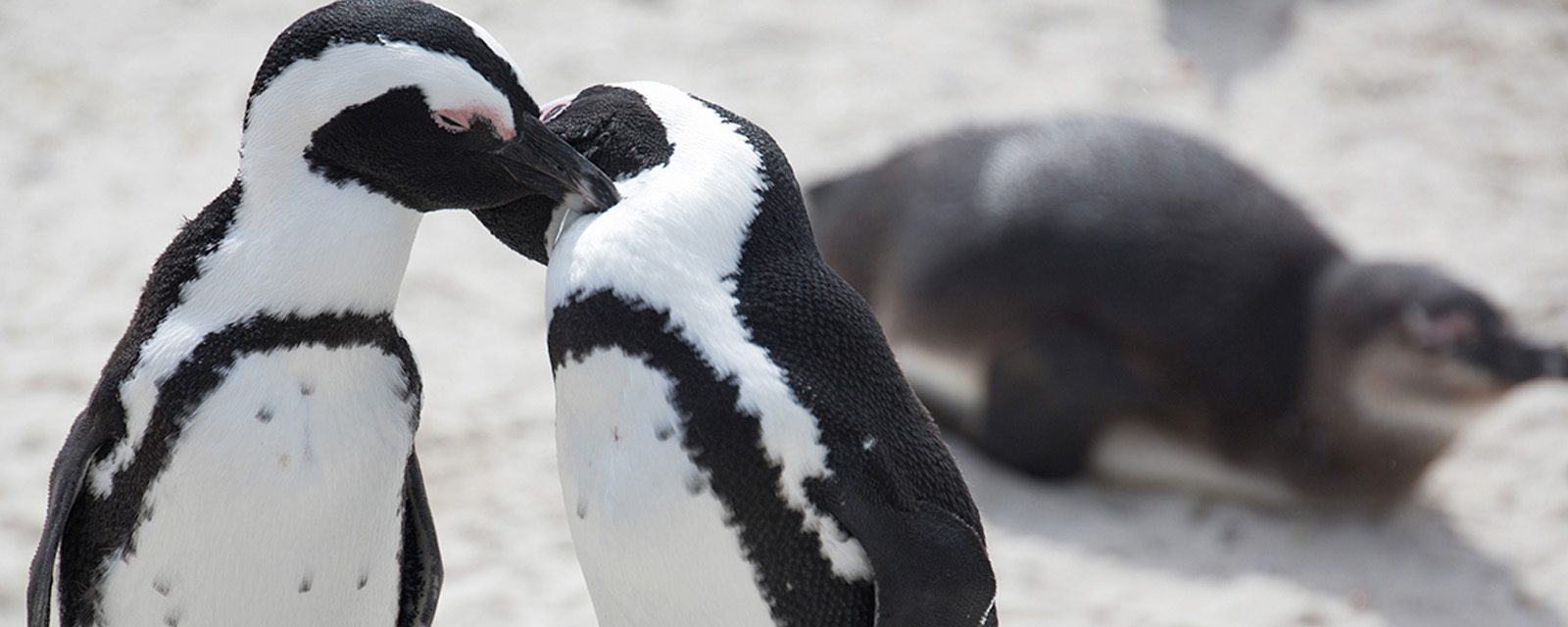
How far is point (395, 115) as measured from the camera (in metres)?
1.72

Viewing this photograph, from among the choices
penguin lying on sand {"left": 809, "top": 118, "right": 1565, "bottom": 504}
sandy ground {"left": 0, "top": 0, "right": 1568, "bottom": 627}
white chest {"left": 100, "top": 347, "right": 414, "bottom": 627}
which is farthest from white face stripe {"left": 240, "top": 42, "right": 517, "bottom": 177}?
penguin lying on sand {"left": 809, "top": 118, "right": 1565, "bottom": 504}

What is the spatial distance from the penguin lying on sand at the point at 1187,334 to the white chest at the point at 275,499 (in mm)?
2248

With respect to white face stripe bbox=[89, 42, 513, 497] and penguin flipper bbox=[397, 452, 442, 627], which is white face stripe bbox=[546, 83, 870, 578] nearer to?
white face stripe bbox=[89, 42, 513, 497]

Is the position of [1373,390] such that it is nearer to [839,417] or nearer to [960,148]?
[960,148]

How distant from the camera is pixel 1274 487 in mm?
3906

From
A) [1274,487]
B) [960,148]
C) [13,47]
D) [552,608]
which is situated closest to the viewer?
[552,608]

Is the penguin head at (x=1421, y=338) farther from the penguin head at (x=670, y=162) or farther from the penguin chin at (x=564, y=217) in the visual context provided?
the penguin chin at (x=564, y=217)

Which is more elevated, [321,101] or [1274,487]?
[1274,487]

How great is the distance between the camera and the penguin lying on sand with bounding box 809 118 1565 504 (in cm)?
387

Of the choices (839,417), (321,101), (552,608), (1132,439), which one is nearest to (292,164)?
(321,101)

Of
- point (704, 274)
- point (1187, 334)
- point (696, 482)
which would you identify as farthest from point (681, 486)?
point (1187, 334)

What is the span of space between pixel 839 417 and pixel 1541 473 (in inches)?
112

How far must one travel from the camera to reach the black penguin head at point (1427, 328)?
3697 millimetres

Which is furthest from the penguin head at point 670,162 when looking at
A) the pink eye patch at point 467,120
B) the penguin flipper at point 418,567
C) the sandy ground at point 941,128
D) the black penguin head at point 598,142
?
the sandy ground at point 941,128
